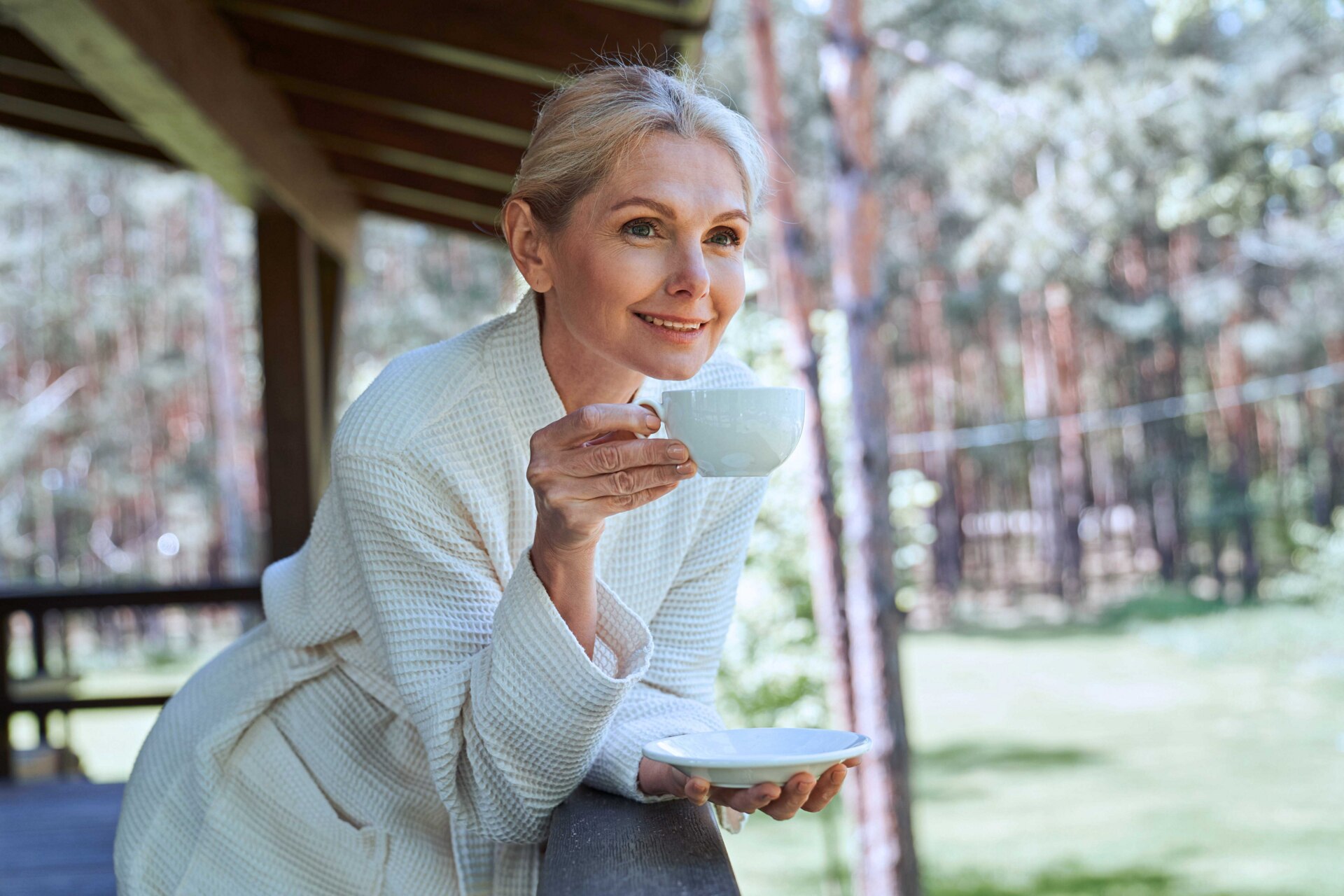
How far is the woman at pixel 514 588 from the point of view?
3.62 ft

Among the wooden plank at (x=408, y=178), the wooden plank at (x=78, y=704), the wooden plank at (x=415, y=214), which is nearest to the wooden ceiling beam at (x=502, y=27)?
the wooden plank at (x=408, y=178)

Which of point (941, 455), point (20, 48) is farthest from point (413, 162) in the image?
point (941, 455)

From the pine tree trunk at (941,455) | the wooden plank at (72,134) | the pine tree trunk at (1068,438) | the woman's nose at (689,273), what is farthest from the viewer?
the pine tree trunk at (941,455)

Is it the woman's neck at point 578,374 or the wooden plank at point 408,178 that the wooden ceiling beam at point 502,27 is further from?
the woman's neck at point 578,374

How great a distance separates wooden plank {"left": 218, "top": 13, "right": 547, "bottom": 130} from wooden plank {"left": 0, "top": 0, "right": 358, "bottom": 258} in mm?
109

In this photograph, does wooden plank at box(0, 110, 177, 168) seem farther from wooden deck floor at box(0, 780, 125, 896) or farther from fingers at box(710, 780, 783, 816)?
fingers at box(710, 780, 783, 816)

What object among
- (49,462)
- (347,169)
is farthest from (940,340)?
(347,169)

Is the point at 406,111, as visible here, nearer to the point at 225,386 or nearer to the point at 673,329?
the point at 673,329

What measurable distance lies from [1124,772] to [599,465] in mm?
10318

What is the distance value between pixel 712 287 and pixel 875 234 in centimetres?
483

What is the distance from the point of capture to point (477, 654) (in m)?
1.16

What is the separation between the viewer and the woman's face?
1189 mm

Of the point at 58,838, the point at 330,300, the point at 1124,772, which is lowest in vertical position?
the point at 1124,772

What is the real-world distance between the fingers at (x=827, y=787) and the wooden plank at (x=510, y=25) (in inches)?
79.3
